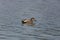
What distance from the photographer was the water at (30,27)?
11.1 metres

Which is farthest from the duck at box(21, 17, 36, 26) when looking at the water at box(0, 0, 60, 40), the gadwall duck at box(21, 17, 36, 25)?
the water at box(0, 0, 60, 40)

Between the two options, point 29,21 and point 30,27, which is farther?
point 29,21

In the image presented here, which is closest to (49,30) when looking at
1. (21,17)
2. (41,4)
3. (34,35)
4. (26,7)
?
(34,35)

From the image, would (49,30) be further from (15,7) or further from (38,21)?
(15,7)

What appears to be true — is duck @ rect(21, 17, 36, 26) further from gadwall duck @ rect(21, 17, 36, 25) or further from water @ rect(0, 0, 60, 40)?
water @ rect(0, 0, 60, 40)

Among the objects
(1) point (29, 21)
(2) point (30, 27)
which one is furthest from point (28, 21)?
(2) point (30, 27)

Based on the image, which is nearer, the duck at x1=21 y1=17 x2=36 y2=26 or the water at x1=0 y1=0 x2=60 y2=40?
the water at x1=0 y1=0 x2=60 y2=40

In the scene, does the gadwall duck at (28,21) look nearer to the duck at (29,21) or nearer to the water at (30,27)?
the duck at (29,21)

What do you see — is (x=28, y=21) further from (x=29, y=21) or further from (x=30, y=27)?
(x=30, y=27)

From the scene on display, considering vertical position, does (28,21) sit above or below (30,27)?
above

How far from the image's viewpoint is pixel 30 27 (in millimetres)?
12328

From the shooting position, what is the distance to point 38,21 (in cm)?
1327

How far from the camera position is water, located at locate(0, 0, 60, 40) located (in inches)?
437

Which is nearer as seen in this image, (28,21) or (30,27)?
(30,27)
